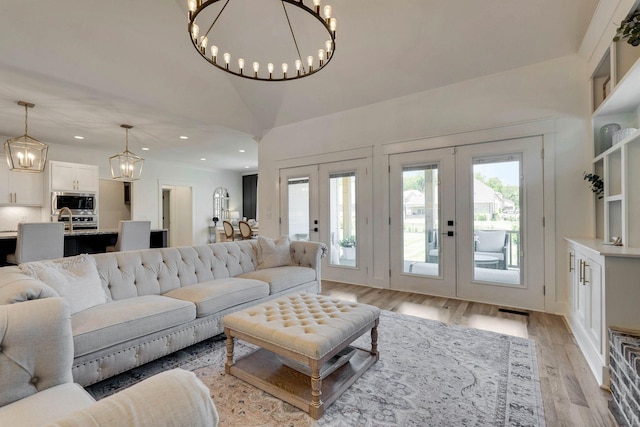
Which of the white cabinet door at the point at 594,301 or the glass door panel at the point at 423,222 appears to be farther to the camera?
the glass door panel at the point at 423,222

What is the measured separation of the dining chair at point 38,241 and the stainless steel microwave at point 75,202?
2.50 metres

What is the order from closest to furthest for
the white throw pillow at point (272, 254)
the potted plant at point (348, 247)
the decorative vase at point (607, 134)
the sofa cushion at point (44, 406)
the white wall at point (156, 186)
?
the sofa cushion at point (44, 406)
the decorative vase at point (607, 134)
the white throw pillow at point (272, 254)
the potted plant at point (348, 247)
the white wall at point (156, 186)

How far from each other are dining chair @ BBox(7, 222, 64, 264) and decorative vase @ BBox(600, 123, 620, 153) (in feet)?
20.6

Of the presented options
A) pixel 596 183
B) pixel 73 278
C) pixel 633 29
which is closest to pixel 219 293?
pixel 73 278

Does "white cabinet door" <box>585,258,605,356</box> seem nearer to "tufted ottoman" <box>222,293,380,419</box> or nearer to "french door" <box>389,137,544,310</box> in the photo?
"french door" <box>389,137,544,310</box>

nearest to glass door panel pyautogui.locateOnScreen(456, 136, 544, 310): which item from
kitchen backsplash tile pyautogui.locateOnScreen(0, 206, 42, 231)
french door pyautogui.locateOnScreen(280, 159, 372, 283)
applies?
french door pyautogui.locateOnScreen(280, 159, 372, 283)

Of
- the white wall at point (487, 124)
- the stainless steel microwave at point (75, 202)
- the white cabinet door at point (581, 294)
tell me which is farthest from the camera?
the stainless steel microwave at point (75, 202)

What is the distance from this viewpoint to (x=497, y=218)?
3.78 metres

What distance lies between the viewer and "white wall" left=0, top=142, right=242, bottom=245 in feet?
19.5

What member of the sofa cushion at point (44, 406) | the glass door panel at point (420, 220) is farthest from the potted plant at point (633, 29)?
the sofa cushion at point (44, 406)

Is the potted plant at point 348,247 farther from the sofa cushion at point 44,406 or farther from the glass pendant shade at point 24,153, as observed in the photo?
the glass pendant shade at point 24,153

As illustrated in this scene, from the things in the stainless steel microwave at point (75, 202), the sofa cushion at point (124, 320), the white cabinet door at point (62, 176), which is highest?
the white cabinet door at point (62, 176)

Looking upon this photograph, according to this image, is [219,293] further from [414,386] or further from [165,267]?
[414,386]

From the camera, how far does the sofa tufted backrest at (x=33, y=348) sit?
1.11 metres
